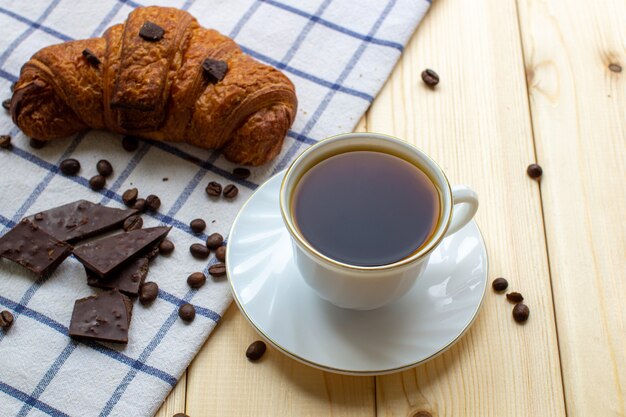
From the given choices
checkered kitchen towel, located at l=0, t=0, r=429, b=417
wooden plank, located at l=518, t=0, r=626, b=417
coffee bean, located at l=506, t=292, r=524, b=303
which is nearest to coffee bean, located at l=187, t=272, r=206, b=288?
checkered kitchen towel, located at l=0, t=0, r=429, b=417

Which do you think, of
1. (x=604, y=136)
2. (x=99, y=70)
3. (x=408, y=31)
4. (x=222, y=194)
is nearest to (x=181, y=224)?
(x=222, y=194)

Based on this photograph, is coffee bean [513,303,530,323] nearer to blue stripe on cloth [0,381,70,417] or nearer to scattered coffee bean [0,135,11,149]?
blue stripe on cloth [0,381,70,417]

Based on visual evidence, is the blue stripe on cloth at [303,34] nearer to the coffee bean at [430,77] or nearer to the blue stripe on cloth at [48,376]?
the coffee bean at [430,77]

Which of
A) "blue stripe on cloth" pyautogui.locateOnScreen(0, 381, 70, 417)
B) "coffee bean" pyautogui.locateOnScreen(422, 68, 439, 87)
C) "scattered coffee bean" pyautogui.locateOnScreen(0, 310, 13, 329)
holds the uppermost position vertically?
"coffee bean" pyautogui.locateOnScreen(422, 68, 439, 87)

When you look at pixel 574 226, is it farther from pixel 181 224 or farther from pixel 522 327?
pixel 181 224

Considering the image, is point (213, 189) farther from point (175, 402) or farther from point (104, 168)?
point (175, 402)

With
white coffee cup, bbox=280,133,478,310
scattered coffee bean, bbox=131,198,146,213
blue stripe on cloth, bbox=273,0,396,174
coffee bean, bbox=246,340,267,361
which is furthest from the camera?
blue stripe on cloth, bbox=273,0,396,174

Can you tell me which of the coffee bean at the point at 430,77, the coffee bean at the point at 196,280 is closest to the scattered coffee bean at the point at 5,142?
the coffee bean at the point at 196,280
